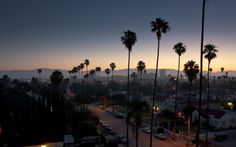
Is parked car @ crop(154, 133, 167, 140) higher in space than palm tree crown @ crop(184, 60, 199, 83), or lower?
lower

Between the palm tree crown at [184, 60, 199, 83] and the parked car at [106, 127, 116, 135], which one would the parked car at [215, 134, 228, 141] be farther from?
the parked car at [106, 127, 116, 135]

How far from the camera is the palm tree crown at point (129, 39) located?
4675 centimetres

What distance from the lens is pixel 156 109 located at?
296 ft

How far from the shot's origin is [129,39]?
1843 inches

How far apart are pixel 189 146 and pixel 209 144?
4.14 m

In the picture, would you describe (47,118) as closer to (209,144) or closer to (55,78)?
(55,78)

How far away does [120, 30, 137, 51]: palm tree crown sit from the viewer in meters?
46.8

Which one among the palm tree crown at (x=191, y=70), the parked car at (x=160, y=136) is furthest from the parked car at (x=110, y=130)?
the palm tree crown at (x=191, y=70)

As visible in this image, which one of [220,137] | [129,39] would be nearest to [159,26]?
[129,39]

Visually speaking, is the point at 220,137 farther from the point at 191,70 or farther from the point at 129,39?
the point at 129,39

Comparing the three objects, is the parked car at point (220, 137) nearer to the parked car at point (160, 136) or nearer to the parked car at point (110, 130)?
the parked car at point (160, 136)

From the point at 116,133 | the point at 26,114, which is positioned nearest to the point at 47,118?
the point at 26,114

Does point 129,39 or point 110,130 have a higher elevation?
point 129,39

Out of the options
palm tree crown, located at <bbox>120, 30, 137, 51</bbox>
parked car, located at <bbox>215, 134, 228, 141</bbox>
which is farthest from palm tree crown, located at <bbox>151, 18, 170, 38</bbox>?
parked car, located at <bbox>215, 134, 228, 141</bbox>
